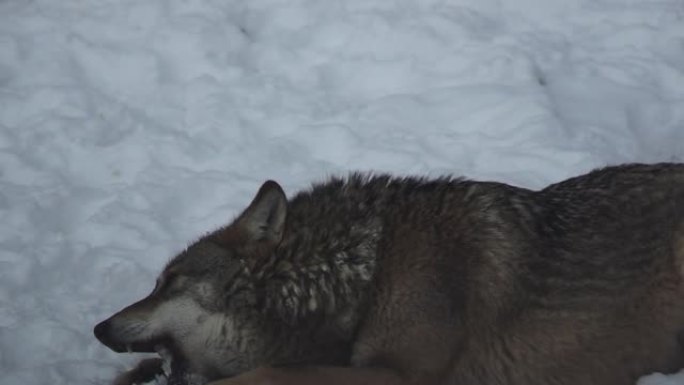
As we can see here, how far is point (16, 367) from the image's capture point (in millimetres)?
5539

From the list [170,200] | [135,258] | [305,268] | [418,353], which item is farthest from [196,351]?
[170,200]

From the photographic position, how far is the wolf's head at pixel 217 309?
4965 millimetres

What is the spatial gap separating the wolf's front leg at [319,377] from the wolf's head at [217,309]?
23 cm

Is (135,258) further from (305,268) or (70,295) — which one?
(305,268)

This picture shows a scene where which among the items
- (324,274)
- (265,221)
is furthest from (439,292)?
(265,221)

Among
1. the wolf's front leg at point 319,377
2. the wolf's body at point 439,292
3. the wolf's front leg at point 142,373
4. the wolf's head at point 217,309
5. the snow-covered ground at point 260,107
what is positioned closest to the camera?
the wolf's front leg at point 319,377

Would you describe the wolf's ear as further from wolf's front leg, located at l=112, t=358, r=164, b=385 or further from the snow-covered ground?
the snow-covered ground

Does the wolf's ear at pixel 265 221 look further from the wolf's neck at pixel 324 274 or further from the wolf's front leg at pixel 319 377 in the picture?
the wolf's front leg at pixel 319 377

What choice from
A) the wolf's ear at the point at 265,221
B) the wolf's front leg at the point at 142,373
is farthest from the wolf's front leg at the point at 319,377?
the wolf's front leg at the point at 142,373

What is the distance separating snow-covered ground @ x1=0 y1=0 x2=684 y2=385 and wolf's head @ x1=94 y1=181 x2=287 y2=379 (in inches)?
35.3

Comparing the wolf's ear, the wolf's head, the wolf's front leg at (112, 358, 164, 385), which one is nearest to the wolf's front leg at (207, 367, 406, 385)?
the wolf's head

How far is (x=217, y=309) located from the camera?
16.3 feet

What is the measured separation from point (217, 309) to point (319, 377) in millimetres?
581

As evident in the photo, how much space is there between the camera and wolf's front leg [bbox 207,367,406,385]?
15.3 ft
